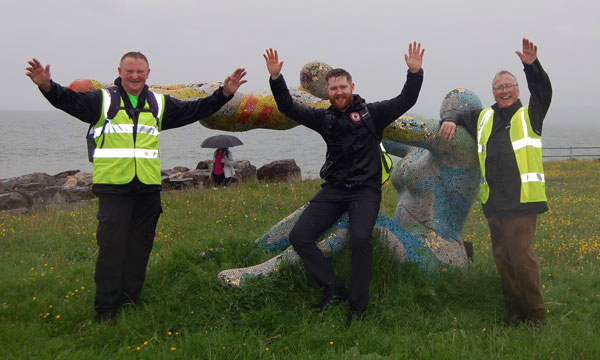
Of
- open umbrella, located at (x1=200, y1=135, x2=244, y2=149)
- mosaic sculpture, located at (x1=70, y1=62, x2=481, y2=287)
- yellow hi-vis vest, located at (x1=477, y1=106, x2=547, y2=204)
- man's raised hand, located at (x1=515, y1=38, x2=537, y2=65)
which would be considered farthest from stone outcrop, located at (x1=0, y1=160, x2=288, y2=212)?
man's raised hand, located at (x1=515, y1=38, x2=537, y2=65)

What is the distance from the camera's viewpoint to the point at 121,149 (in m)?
4.12

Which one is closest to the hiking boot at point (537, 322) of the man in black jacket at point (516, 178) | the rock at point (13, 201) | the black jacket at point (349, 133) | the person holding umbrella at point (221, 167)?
the man in black jacket at point (516, 178)

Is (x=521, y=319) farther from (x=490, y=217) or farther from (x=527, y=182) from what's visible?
(x=527, y=182)

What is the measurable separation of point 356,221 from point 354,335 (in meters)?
0.95

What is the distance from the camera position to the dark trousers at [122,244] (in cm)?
419

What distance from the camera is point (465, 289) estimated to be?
4.79m

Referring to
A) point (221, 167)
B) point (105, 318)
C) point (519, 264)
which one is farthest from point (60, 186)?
point (519, 264)

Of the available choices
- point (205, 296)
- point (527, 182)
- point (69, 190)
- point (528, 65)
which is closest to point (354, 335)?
point (205, 296)

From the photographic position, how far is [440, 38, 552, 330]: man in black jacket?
13.6 feet

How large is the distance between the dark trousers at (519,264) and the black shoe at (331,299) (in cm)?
147

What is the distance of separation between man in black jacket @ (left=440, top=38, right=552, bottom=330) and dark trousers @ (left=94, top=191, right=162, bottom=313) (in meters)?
2.92

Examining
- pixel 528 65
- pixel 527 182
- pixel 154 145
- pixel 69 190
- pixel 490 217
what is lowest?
pixel 69 190

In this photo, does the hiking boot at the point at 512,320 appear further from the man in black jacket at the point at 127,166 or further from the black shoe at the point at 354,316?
the man in black jacket at the point at 127,166

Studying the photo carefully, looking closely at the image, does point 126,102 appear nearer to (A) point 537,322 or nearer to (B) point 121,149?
(B) point 121,149
